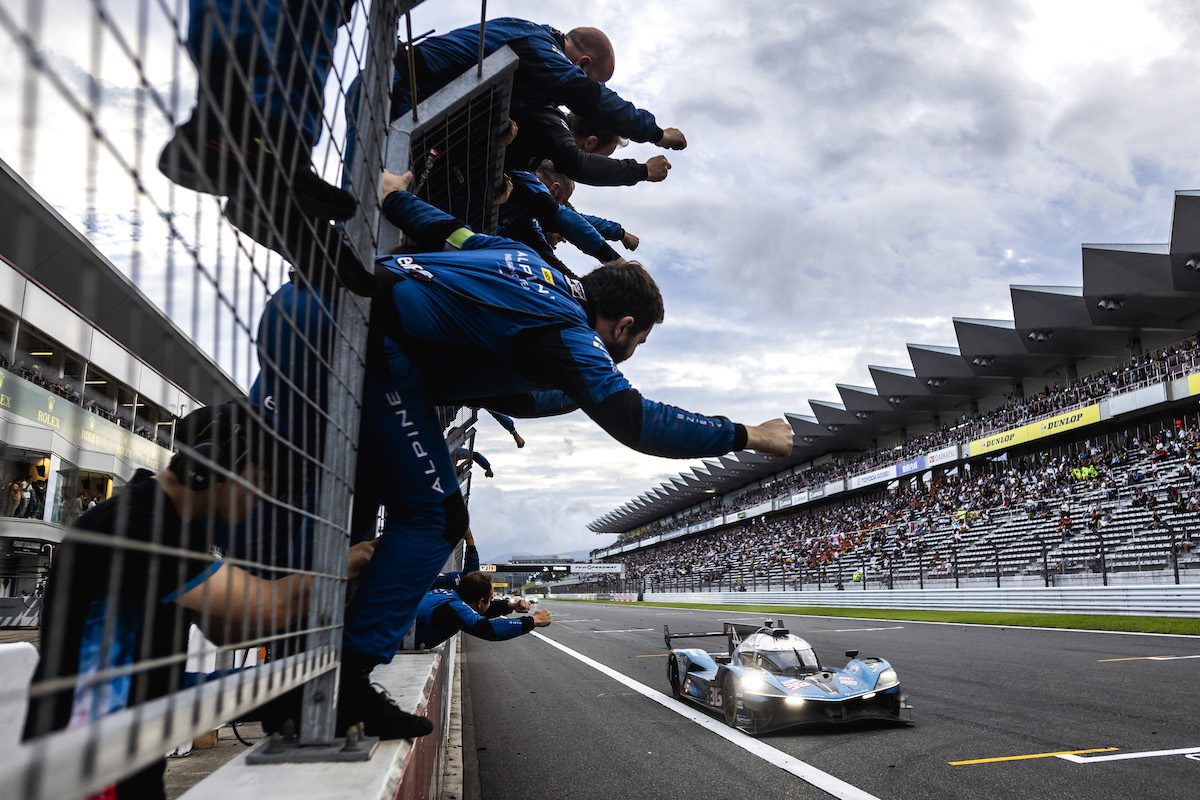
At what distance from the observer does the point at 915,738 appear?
554cm

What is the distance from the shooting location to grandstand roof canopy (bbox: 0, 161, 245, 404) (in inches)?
22.7

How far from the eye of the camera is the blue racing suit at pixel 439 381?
196cm

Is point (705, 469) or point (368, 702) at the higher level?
point (705, 469)

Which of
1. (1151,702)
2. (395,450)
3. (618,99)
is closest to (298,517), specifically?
(395,450)

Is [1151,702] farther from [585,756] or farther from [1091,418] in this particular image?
[1091,418]

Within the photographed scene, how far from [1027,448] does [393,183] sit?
3809 centimetres

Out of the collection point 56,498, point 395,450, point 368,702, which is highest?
point 395,450

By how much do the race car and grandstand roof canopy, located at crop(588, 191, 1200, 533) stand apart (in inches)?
895

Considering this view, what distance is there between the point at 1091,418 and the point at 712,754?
95.6 ft

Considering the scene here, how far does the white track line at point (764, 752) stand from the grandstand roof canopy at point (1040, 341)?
2257 cm

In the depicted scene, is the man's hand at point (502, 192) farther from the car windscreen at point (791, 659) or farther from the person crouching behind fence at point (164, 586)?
the car windscreen at point (791, 659)

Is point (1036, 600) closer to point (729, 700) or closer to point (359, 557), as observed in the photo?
point (729, 700)

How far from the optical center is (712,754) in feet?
17.8

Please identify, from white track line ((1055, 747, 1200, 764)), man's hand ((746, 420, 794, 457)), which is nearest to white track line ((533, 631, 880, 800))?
white track line ((1055, 747, 1200, 764))
